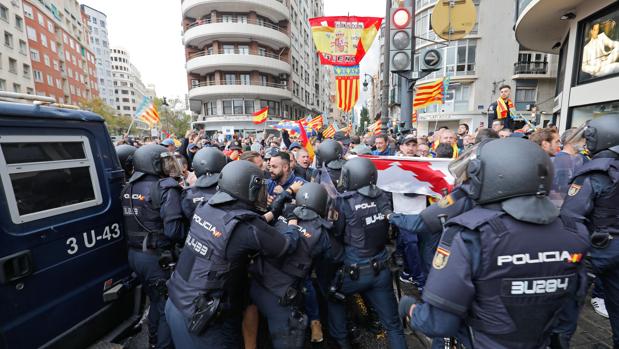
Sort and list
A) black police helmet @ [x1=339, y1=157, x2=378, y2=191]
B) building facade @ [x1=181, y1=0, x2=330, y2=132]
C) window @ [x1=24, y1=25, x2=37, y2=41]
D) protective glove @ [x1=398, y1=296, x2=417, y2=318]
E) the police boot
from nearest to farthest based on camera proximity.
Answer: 1. protective glove @ [x1=398, y1=296, x2=417, y2=318]
2. black police helmet @ [x1=339, y1=157, x2=378, y2=191]
3. the police boot
4. building facade @ [x1=181, y1=0, x2=330, y2=132]
5. window @ [x1=24, y1=25, x2=37, y2=41]

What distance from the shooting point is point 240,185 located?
2.34 meters

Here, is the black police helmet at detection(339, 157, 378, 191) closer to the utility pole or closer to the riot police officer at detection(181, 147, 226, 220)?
the riot police officer at detection(181, 147, 226, 220)

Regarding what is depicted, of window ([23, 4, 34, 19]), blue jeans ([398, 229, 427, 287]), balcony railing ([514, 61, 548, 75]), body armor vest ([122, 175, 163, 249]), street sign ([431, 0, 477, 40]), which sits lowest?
blue jeans ([398, 229, 427, 287])

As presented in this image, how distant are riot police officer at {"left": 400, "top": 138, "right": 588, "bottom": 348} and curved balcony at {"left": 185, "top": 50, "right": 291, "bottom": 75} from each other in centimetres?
3500

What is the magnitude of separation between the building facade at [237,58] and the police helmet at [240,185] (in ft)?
110

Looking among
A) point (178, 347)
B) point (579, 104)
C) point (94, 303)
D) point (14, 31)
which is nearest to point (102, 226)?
point (94, 303)

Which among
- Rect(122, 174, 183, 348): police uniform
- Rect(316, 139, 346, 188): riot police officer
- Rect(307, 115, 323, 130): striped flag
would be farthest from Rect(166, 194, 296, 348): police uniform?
Rect(307, 115, 323, 130): striped flag

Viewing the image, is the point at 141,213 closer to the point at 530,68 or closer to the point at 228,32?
the point at 228,32

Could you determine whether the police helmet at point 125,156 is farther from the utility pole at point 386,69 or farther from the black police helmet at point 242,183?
the utility pole at point 386,69

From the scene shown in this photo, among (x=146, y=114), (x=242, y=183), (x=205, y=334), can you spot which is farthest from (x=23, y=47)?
(x=205, y=334)

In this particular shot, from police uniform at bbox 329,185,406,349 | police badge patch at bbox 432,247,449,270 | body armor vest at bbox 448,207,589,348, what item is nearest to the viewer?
body armor vest at bbox 448,207,589,348

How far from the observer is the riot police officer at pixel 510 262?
1.45m

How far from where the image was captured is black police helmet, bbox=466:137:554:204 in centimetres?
150

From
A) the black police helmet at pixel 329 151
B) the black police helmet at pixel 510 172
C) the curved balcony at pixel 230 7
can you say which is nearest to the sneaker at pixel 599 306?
the black police helmet at pixel 510 172
